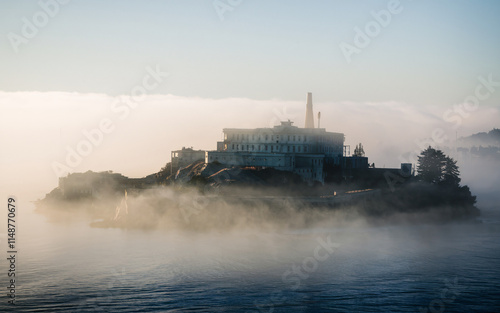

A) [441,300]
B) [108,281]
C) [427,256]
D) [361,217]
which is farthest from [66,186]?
[441,300]

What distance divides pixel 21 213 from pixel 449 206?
86.3 m

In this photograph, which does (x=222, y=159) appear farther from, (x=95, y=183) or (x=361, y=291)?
(x=361, y=291)

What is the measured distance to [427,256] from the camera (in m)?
61.9

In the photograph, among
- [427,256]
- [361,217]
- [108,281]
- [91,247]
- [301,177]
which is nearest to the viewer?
[108,281]
